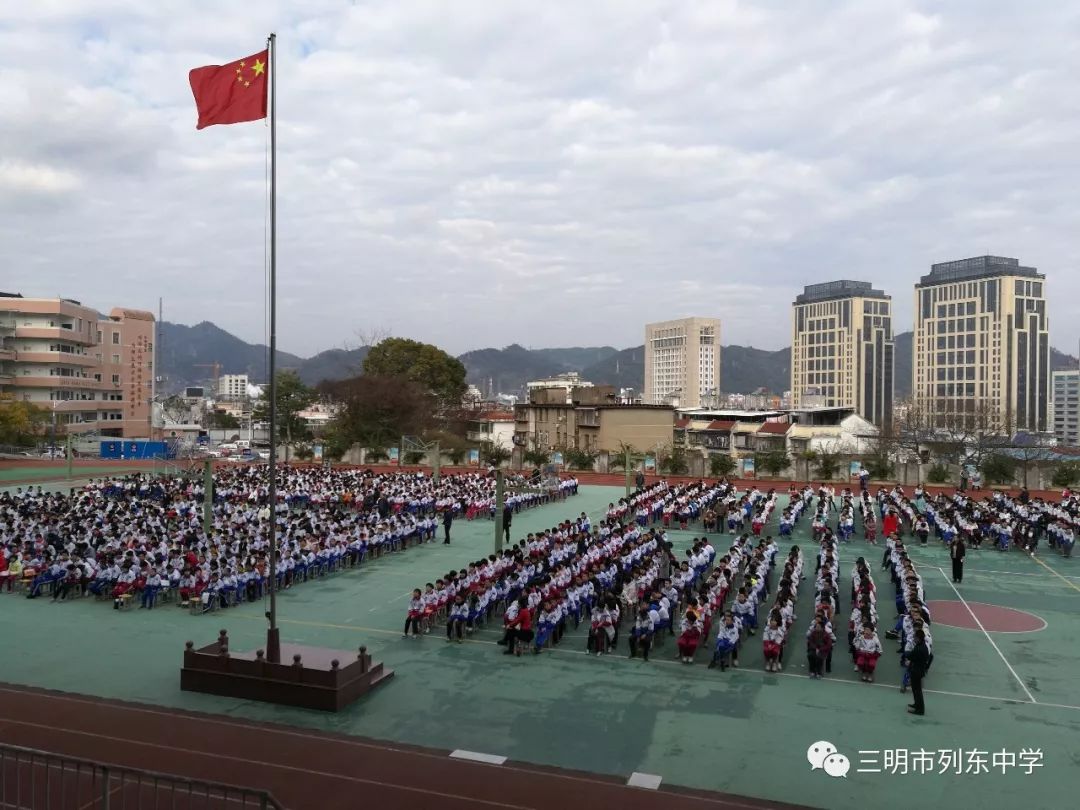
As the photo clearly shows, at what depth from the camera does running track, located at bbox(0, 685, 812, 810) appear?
8039mm

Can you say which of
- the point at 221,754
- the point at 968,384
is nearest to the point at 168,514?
the point at 221,754

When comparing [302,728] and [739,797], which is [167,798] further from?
[739,797]

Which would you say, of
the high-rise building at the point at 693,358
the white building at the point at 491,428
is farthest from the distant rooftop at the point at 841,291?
the white building at the point at 491,428

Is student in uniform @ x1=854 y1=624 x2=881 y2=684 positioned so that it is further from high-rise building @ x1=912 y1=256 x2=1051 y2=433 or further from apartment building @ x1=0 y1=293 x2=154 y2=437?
high-rise building @ x1=912 y1=256 x2=1051 y2=433

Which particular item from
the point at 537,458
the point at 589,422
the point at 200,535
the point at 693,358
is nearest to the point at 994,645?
the point at 200,535

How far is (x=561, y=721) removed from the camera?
10188 millimetres

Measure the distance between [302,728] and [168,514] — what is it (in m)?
16.3

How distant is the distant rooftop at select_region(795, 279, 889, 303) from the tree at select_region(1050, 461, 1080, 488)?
119631 mm

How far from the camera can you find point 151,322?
231 ft

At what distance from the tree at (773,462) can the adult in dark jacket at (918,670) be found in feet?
103

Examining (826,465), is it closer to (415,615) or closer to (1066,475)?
(1066,475)

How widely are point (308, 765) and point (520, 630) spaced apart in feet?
15.6

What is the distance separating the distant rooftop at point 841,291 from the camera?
508 feet

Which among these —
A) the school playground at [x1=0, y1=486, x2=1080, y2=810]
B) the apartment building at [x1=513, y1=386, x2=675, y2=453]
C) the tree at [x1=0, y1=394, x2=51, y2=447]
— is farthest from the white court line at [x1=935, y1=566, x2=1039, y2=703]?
the tree at [x1=0, y1=394, x2=51, y2=447]
